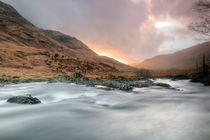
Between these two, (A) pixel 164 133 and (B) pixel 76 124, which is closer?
(A) pixel 164 133

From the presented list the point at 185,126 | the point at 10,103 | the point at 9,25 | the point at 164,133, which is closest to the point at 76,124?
the point at 164,133

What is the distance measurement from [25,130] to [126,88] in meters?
15.9

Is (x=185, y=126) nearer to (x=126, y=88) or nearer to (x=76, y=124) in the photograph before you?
(x=76, y=124)

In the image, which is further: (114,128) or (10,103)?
(10,103)

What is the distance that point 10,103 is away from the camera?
33.6ft

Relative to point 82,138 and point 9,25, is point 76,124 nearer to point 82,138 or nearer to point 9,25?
point 82,138

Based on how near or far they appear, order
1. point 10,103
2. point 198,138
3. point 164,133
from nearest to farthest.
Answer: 1. point 198,138
2. point 164,133
3. point 10,103

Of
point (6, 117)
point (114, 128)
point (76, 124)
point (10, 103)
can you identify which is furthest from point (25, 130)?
point (10, 103)

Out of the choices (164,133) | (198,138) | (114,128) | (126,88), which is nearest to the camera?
(198,138)

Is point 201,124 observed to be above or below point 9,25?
below

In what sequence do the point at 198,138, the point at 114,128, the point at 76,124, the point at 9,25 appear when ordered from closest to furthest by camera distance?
the point at 198,138 < the point at 114,128 < the point at 76,124 < the point at 9,25

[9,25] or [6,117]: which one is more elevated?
[9,25]

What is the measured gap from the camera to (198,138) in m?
4.98

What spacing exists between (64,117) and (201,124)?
6.03 meters
